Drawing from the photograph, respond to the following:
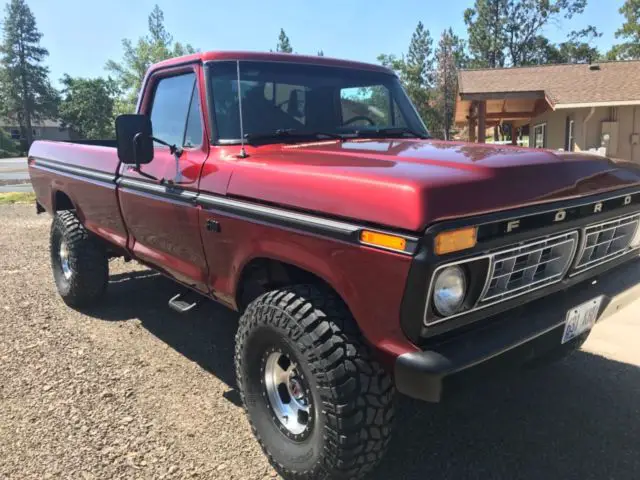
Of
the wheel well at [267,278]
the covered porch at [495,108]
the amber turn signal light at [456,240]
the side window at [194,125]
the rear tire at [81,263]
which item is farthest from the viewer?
the covered porch at [495,108]

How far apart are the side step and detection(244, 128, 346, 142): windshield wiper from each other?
3.66 ft

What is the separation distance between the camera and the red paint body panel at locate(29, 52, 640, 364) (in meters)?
2.02

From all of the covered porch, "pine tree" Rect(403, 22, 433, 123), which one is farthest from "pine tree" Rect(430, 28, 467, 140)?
the covered porch

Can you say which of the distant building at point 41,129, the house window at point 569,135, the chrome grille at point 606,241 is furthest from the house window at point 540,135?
the distant building at point 41,129

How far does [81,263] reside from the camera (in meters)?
4.71

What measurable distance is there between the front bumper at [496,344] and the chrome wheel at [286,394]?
2.06ft

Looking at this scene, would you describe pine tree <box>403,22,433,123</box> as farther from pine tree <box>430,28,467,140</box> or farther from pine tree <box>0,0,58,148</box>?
pine tree <box>0,0,58,148</box>

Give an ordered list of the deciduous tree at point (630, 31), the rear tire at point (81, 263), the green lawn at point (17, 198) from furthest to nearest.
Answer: the deciduous tree at point (630, 31) < the green lawn at point (17, 198) < the rear tire at point (81, 263)

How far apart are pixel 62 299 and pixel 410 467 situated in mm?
3897

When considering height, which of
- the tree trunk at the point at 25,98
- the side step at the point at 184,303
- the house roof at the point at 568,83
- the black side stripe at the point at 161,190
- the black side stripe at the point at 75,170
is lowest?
the side step at the point at 184,303

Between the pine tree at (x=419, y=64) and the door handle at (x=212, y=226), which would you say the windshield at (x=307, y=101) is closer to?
the door handle at (x=212, y=226)

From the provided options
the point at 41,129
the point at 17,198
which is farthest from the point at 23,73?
the point at 17,198

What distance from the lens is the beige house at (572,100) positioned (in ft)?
47.0

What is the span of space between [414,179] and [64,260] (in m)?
4.22
